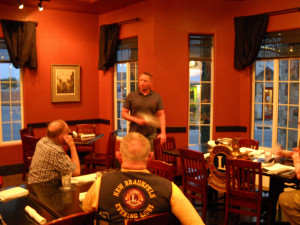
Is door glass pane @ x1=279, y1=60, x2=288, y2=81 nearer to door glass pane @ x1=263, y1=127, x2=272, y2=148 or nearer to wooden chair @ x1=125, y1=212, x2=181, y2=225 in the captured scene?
door glass pane @ x1=263, y1=127, x2=272, y2=148

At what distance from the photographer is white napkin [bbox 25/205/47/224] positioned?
7.30 feet

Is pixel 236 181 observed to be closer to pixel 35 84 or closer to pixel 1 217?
pixel 1 217

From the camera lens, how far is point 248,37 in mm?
6281

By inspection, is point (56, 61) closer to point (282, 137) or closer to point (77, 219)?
point (282, 137)

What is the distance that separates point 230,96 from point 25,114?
4.04 m

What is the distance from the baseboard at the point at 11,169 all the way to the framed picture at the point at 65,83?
149 cm

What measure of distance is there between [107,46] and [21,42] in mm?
1690

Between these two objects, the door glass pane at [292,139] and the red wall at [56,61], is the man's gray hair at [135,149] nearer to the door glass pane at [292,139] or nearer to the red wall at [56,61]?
the door glass pane at [292,139]

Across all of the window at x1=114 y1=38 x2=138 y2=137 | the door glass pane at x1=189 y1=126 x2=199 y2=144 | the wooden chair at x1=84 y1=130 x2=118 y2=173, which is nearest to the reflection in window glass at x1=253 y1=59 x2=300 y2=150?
the door glass pane at x1=189 y1=126 x2=199 y2=144

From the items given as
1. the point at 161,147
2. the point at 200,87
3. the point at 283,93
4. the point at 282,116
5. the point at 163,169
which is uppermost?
the point at 200,87

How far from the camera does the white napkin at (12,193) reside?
2.70m

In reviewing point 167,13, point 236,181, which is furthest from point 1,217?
point 167,13

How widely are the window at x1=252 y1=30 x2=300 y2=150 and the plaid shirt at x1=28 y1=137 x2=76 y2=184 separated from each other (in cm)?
409

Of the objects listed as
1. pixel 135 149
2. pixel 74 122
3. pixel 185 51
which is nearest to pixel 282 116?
pixel 185 51
